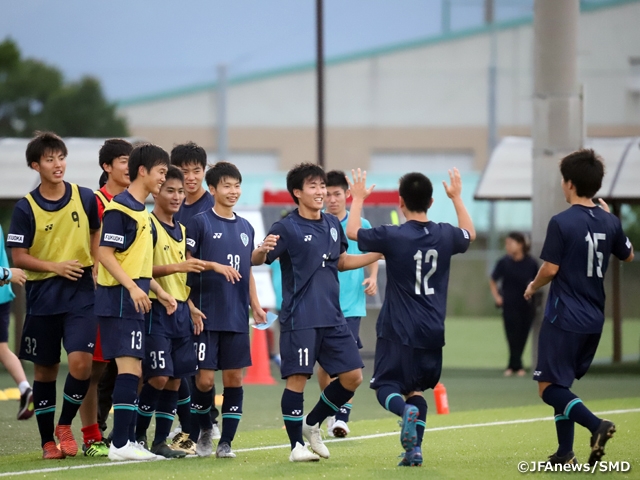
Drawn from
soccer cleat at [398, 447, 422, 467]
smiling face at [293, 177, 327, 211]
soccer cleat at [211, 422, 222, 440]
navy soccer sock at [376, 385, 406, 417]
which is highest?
smiling face at [293, 177, 327, 211]

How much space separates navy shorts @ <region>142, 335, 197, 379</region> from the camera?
283 inches

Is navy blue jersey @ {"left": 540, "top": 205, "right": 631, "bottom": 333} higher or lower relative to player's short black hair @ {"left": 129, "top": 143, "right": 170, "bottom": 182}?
lower

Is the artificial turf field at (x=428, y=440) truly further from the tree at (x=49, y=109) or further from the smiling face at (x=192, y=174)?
the tree at (x=49, y=109)

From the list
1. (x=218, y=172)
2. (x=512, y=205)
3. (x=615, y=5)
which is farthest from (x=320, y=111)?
(x=615, y=5)

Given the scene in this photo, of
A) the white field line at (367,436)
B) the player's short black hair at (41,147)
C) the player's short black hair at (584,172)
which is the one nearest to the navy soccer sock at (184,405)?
the white field line at (367,436)

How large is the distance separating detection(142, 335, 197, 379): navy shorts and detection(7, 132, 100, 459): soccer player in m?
0.45

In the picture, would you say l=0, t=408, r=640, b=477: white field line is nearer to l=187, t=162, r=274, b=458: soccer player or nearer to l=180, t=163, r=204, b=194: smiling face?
l=187, t=162, r=274, b=458: soccer player

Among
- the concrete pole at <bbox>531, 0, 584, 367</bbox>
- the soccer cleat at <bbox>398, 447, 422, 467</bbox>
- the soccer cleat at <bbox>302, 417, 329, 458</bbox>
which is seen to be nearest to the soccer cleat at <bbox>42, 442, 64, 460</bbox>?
the soccer cleat at <bbox>302, 417, 329, 458</bbox>

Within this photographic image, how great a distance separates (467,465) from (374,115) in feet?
136

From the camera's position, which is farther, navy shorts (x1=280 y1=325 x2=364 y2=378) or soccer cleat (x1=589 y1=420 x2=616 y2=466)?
navy shorts (x1=280 y1=325 x2=364 y2=378)

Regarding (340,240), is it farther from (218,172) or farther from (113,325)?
(113,325)

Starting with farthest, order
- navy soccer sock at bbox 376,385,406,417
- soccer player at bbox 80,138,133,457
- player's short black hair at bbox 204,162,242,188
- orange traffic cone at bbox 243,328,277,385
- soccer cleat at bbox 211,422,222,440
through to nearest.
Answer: orange traffic cone at bbox 243,328,277,385 → soccer cleat at bbox 211,422,222,440 → soccer player at bbox 80,138,133,457 → player's short black hair at bbox 204,162,242,188 → navy soccer sock at bbox 376,385,406,417

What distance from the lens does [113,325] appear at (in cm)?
697

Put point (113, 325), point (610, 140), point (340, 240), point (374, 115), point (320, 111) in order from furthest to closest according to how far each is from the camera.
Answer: point (374, 115) < point (320, 111) < point (610, 140) < point (340, 240) < point (113, 325)
